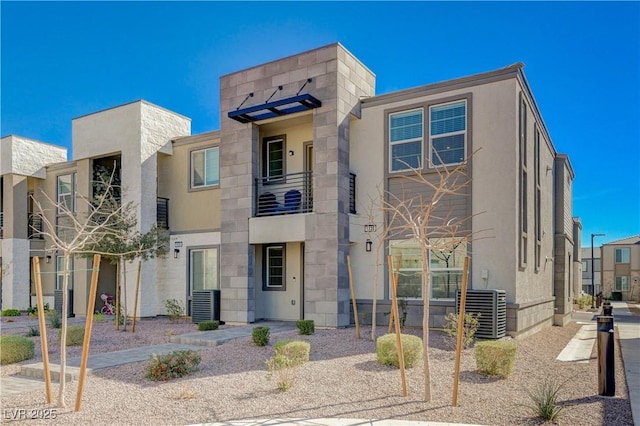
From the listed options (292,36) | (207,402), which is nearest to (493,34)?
(292,36)

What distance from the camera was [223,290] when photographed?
1476 centimetres

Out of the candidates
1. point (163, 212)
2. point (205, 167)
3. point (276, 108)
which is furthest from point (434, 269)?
point (163, 212)

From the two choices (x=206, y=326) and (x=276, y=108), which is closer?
(x=206, y=326)

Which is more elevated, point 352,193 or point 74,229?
point 352,193

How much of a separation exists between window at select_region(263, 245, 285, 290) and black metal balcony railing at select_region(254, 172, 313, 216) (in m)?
1.39

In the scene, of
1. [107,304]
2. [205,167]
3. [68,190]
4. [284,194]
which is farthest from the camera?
[68,190]

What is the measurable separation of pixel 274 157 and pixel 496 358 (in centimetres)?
997

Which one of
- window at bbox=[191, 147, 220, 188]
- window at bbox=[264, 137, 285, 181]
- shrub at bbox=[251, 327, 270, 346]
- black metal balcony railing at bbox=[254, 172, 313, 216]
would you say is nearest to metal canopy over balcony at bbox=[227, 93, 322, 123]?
window at bbox=[264, 137, 285, 181]

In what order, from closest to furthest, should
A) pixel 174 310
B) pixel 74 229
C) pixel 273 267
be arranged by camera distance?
pixel 74 229
pixel 273 267
pixel 174 310

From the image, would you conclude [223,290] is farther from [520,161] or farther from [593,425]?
[593,425]

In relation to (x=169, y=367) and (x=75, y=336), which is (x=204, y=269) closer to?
(x=75, y=336)

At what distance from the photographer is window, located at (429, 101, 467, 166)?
40.8 feet

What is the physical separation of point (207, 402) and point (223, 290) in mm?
8565

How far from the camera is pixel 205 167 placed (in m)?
17.1
